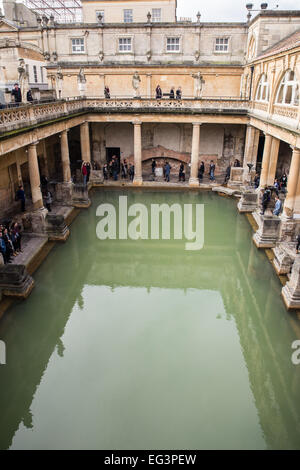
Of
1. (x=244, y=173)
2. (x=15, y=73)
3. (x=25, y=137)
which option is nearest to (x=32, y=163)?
(x=25, y=137)

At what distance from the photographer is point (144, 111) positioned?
21281 millimetres

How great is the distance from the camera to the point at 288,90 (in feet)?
Answer: 53.5

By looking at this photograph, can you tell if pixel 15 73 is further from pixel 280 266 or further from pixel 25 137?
pixel 280 266

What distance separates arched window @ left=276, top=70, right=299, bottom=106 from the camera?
1439 centimetres

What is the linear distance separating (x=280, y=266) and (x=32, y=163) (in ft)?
33.7

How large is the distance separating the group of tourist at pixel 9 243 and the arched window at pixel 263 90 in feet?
45.3

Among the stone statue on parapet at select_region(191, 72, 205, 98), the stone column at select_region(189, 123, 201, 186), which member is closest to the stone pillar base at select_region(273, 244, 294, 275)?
the stone column at select_region(189, 123, 201, 186)

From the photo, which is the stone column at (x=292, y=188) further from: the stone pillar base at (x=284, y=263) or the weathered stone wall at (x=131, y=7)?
the weathered stone wall at (x=131, y=7)

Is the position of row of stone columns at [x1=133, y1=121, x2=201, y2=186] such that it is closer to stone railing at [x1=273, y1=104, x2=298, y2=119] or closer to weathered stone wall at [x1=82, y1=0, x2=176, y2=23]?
stone railing at [x1=273, y1=104, x2=298, y2=119]

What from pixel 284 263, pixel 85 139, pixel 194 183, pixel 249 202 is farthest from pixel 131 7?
pixel 284 263

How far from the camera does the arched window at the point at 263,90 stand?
1808cm

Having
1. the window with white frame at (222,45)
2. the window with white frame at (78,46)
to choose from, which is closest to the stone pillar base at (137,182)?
the window with white frame at (78,46)

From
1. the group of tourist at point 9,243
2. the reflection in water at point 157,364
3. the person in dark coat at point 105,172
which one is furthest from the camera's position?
the person in dark coat at point 105,172
